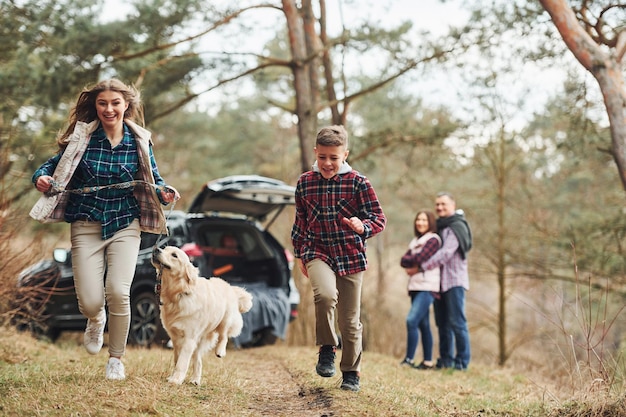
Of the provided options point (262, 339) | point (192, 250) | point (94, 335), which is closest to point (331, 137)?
point (94, 335)

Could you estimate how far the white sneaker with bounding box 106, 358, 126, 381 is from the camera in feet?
14.6

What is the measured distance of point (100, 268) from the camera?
4.42 metres

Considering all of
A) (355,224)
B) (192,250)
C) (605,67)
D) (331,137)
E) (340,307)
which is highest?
(605,67)

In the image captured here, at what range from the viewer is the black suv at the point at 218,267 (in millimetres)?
7754

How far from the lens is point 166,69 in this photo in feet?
34.5

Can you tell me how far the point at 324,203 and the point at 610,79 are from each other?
3.80 m

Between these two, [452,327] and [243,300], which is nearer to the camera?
[243,300]

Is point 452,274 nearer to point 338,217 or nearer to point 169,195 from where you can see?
point 338,217

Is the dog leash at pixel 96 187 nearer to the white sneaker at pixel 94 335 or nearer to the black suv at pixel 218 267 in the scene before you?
the white sneaker at pixel 94 335

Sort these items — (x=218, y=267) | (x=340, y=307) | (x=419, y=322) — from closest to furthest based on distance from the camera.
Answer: (x=340, y=307) < (x=419, y=322) < (x=218, y=267)

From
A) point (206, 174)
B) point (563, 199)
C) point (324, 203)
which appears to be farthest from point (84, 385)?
point (563, 199)

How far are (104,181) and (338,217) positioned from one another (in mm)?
1598

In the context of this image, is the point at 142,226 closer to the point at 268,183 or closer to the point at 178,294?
the point at 178,294

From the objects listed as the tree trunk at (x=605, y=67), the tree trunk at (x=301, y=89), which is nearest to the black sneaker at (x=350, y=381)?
the tree trunk at (x=605, y=67)
